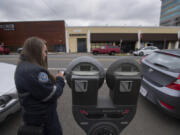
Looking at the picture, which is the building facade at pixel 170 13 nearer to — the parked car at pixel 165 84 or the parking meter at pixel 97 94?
the parked car at pixel 165 84

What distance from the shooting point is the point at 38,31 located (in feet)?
71.2

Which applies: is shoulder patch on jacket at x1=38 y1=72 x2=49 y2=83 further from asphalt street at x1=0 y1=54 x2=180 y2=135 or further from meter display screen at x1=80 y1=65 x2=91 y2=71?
asphalt street at x1=0 y1=54 x2=180 y2=135

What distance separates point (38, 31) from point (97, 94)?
24.3 metres

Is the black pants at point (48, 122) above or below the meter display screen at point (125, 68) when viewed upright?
below

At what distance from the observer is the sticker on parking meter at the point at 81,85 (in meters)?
1.03

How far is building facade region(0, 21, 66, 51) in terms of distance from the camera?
70.2 feet

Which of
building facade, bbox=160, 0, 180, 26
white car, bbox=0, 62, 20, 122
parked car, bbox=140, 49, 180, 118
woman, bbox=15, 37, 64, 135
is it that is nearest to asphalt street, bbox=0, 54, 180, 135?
white car, bbox=0, 62, 20, 122

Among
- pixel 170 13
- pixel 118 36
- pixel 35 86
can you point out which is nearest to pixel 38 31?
pixel 118 36

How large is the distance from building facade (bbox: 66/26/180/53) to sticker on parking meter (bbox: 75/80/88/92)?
61.1ft

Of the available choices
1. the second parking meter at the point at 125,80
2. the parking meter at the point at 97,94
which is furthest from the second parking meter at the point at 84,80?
the second parking meter at the point at 125,80

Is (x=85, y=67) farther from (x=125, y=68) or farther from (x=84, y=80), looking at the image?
(x=125, y=68)

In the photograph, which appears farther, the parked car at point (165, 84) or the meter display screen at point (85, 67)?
the parked car at point (165, 84)

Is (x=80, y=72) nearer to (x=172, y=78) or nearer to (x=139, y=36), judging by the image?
(x=172, y=78)

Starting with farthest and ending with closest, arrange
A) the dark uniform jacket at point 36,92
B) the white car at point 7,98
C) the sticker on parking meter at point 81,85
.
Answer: the white car at point 7,98
the sticker on parking meter at point 81,85
the dark uniform jacket at point 36,92
